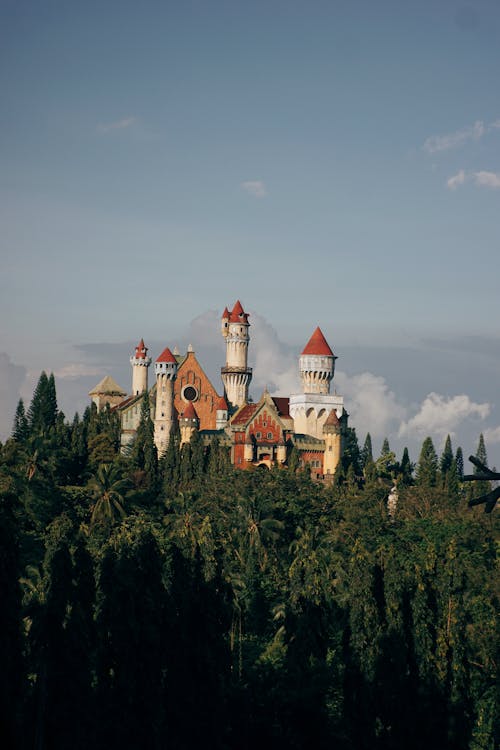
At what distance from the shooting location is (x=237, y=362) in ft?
429

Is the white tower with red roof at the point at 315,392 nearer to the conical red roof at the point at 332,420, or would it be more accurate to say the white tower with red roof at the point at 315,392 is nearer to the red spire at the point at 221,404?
the conical red roof at the point at 332,420

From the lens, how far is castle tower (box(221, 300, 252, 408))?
5128 inches

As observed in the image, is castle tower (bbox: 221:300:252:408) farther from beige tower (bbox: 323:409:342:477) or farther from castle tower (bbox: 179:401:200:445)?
beige tower (bbox: 323:409:342:477)

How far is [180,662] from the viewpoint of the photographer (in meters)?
49.4

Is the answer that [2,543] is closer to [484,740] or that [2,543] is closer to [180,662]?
[180,662]

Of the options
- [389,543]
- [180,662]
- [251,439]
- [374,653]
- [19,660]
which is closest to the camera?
[19,660]

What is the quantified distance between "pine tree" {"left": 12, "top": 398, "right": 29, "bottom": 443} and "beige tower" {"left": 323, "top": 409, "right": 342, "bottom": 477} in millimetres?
30283

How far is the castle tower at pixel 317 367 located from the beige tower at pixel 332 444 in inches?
267

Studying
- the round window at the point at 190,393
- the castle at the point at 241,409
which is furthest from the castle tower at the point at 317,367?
the round window at the point at 190,393

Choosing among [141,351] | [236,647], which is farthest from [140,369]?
[236,647]

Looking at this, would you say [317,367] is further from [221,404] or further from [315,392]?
[221,404]

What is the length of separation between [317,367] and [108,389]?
29246mm

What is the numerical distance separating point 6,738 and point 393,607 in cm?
2516

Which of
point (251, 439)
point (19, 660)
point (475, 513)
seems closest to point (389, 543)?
point (475, 513)
